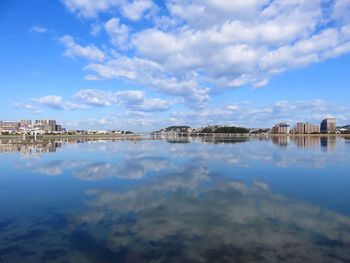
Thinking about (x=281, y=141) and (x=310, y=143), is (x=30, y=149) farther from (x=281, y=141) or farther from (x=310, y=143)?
(x=281, y=141)

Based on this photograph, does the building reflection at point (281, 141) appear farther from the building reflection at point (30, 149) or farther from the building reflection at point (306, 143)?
the building reflection at point (30, 149)

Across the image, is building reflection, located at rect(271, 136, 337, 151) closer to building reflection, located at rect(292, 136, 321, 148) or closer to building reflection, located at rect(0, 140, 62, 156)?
building reflection, located at rect(292, 136, 321, 148)

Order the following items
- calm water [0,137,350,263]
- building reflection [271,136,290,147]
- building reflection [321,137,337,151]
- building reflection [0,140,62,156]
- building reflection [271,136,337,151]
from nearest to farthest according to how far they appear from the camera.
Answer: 1. calm water [0,137,350,263]
2. building reflection [0,140,62,156]
3. building reflection [321,137,337,151]
4. building reflection [271,136,337,151]
5. building reflection [271,136,290,147]

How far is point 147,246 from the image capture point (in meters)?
8.70

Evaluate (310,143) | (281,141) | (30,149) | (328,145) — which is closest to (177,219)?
(30,149)

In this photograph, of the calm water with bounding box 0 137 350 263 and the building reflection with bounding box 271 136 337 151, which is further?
the building reflection with bounding box 271 136 337 151

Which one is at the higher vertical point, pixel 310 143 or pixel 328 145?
pixel 310 143

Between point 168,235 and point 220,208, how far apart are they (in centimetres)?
368

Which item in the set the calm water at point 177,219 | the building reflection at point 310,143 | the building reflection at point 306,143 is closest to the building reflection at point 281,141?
the building reflection at point 310,143

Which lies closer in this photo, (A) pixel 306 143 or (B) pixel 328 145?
(B) pixel 328 145

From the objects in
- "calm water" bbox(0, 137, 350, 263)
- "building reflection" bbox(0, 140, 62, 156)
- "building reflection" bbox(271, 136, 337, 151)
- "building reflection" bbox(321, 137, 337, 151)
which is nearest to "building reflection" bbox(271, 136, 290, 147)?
"building reflection" bbox(271, 136, 337, 151)

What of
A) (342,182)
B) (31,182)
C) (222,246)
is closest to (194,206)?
(222,246)

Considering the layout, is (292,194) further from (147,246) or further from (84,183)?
(84,183)

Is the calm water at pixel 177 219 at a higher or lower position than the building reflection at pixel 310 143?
lower
